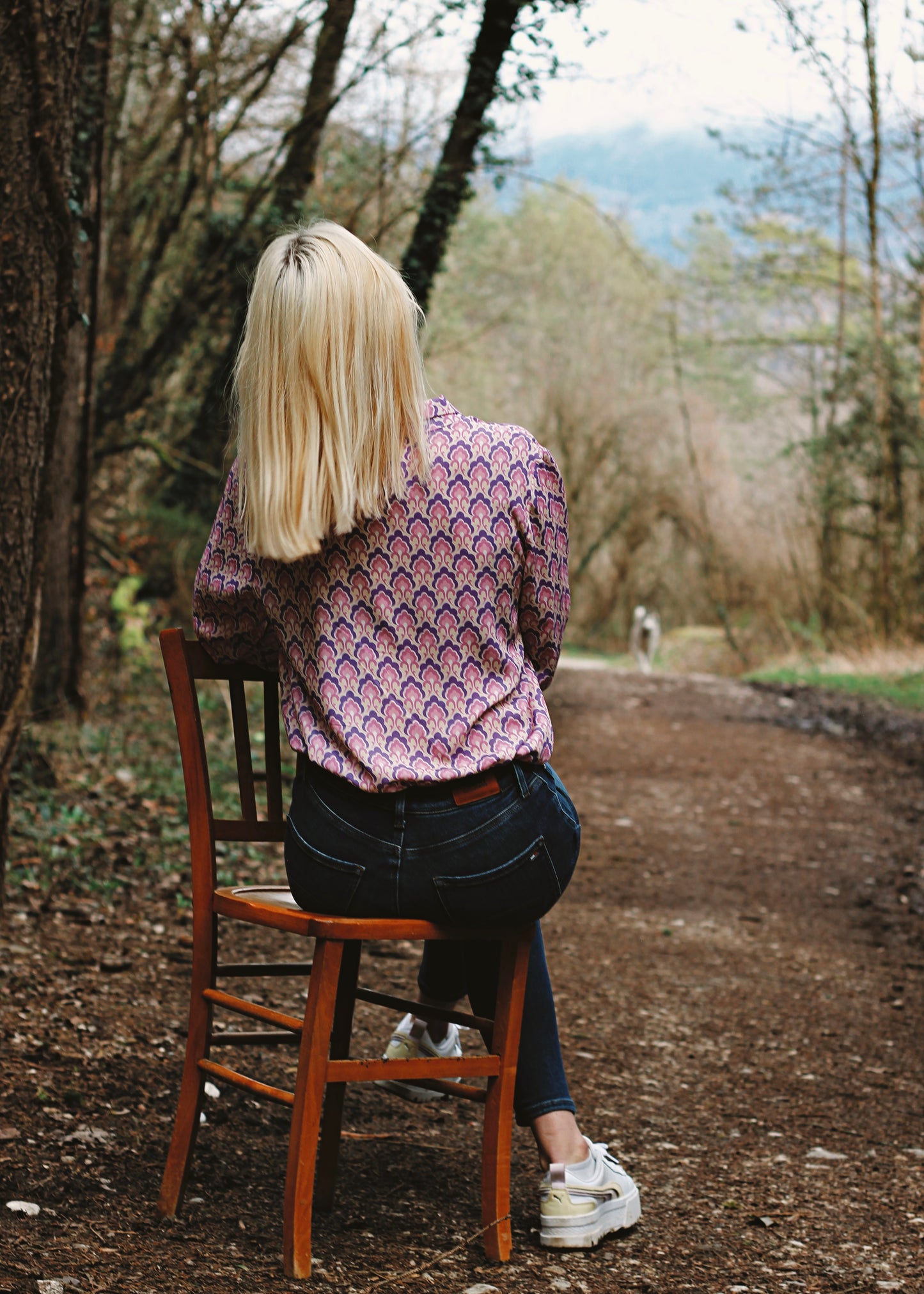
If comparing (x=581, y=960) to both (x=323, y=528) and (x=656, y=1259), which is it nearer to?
(x=656, y=1259)

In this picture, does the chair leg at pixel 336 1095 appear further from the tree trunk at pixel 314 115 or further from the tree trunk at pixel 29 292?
the tree trunk at pixel 314 115

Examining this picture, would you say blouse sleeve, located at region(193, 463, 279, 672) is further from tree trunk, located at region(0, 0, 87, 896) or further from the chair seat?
tree trunk, located at region(0, 0, 87, 896)

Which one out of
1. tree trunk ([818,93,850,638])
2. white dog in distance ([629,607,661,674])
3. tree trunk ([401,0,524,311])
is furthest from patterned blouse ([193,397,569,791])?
white dog in distance ([629,607,661,674])

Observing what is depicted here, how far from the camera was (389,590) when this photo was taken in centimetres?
199

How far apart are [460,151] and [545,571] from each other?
5982 millimetres

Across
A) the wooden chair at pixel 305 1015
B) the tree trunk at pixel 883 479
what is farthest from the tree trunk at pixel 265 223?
the tree trunk at pixel 883 479

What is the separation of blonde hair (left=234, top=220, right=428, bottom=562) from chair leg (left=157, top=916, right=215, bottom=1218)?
766 millimetres

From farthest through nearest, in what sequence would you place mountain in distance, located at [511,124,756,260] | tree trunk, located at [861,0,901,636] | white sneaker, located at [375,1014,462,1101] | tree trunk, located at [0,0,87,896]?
1. tree trunk, located at [861,0,901,636]
2. mountain in distance, located at [511,124,756,260]
3. tree trunk, located at [0,0,87,896]
4. white sneaker, located at [375,1014,462,1101]

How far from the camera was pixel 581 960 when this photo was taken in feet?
13.9

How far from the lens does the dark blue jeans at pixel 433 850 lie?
1978 mm

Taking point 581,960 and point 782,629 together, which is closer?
point 581,960

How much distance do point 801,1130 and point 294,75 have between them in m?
7.57

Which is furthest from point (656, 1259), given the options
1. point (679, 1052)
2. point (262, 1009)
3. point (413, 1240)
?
point (679, 1052)

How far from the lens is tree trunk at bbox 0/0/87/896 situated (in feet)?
10.1
